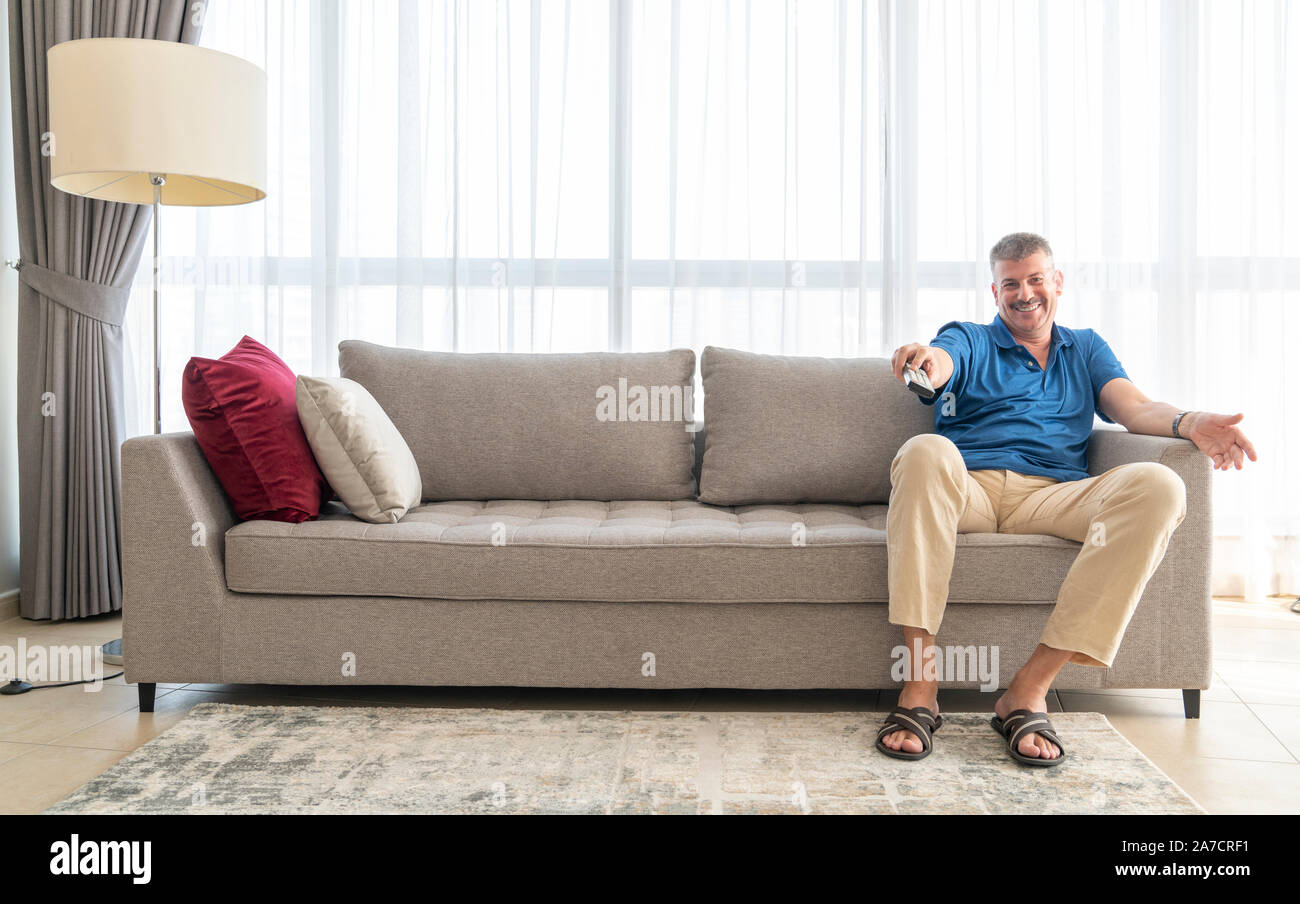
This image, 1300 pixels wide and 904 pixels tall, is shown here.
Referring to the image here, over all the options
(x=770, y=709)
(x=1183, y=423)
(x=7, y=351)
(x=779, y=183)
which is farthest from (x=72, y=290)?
(x=1183, y=423)

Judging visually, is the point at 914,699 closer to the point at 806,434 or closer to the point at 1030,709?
the point at 1030,709

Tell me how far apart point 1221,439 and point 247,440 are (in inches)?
80.3

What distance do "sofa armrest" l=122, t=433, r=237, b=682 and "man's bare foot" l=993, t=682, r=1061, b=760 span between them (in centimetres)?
162

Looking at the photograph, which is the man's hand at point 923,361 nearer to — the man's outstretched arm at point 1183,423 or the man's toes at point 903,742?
the man's outstretched arm at point 1183,423

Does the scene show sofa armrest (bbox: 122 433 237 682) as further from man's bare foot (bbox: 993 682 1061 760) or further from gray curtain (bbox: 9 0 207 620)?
man's bare foot (bbox: 993 682 1061 760)

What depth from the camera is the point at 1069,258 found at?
10.6 ft

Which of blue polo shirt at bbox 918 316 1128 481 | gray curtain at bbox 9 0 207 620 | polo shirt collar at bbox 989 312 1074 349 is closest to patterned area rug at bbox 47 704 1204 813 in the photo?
blue polo shirt at bbox 918 316 1128 481

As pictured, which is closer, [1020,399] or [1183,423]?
[1183,423]

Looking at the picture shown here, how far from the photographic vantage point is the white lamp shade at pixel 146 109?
2381mm

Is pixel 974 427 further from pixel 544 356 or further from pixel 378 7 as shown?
pixel 378 7

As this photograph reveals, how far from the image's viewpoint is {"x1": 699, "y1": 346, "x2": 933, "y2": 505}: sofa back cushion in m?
2.57

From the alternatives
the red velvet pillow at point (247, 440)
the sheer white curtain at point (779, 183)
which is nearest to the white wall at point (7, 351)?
the sheer white curtain at point (779, 183)

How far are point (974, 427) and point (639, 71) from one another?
1.72m

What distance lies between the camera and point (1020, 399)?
7.60ft
